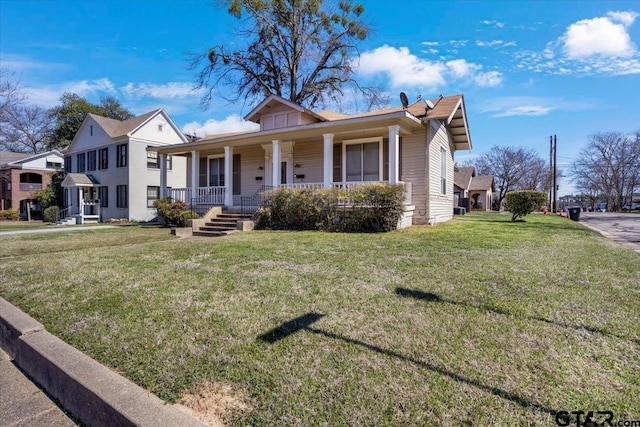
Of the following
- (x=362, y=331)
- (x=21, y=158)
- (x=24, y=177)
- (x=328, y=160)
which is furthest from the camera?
(x=21, y=158)

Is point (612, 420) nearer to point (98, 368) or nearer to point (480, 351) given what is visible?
point (480, 351)

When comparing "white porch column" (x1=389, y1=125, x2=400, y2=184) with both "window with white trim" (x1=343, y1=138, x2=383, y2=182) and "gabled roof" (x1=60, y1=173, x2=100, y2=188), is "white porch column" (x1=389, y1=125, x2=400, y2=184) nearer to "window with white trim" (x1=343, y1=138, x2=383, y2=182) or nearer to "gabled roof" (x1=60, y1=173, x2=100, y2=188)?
"window with white trim" (x1=343, y1=138, x2=383, y2=182)

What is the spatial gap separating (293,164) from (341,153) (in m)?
2.31

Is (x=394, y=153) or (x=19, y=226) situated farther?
(x=19, y=226)

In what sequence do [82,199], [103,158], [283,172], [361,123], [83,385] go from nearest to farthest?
[83,385] < [361,123] < [283,172] < [82,199] < [103,158]

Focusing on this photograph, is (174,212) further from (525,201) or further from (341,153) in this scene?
(525,201)

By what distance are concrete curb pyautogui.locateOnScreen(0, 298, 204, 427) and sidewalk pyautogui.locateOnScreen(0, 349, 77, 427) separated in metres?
0.05

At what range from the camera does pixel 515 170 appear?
4728cm

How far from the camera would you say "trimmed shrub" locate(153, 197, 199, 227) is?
1327 centimetres

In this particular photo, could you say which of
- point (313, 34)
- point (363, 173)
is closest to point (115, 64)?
point (313, 34)

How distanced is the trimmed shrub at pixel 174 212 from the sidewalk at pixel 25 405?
1065 cm

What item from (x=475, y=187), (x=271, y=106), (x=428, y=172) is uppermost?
(x=271, y=106)

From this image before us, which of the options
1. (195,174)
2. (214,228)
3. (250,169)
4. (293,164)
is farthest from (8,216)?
(293,164)

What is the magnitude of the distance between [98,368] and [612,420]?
10.8 ft
